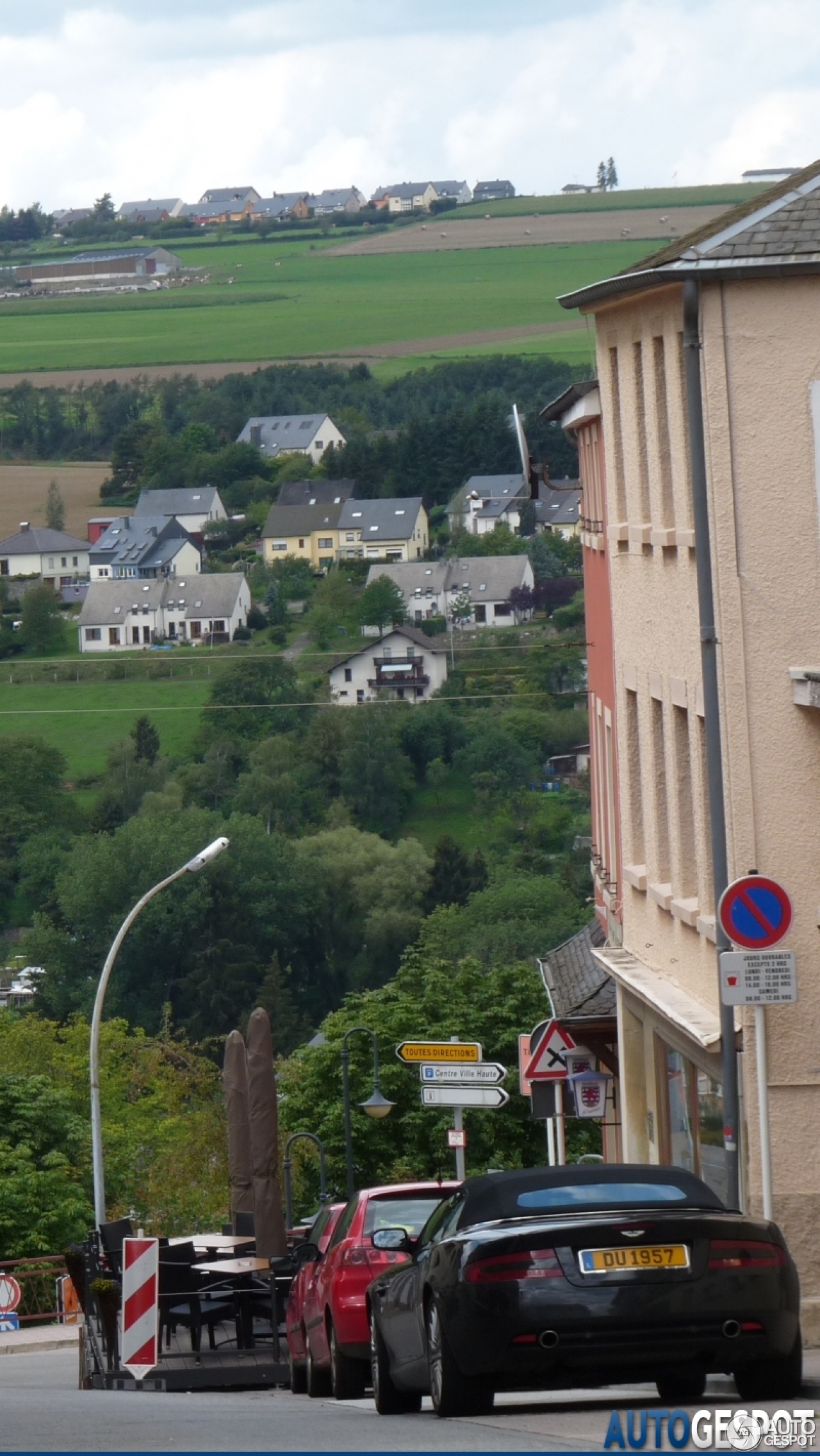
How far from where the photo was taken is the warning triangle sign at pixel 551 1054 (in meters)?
22.2

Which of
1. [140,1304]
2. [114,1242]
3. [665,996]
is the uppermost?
[665,996]

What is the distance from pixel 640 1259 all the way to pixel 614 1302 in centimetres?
19

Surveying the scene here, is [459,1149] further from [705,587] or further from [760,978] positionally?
[760,978]

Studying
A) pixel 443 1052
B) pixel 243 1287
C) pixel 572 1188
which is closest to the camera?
pixel 572 1188

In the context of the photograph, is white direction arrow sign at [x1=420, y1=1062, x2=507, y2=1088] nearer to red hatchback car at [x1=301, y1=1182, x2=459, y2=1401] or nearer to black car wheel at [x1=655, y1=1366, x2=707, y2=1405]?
red hatchback car at [x1=301, y1=1182, x2=459, y2=1401]

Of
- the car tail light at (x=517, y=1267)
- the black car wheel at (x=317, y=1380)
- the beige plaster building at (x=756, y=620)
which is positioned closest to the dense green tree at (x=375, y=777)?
the beige plaster building at (x=756, y=620)

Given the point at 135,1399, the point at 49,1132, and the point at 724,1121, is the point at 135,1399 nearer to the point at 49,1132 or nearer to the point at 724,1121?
the point at 724,1121

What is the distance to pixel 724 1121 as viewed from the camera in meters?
15.0

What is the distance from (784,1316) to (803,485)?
744 centimetres

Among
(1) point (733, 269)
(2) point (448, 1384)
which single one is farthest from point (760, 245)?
(2) point (448, 1384)

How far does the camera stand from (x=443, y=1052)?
19766 mm

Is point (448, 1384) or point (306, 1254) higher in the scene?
point (448, 1384)

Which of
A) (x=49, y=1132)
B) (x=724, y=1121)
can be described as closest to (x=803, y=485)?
(x=724, y=1121)

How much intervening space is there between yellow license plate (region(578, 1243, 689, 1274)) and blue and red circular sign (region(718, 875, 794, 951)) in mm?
3956
